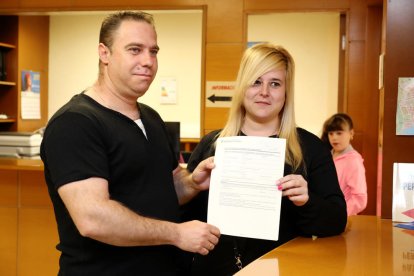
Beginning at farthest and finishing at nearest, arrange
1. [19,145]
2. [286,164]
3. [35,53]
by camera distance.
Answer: [35,53], [19,145], [286,164]

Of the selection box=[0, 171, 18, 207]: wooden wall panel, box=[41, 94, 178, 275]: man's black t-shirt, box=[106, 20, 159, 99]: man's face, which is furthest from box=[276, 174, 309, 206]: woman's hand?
box=[0, 171, 18, 207]: wooden wall panel

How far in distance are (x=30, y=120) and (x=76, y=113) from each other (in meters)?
5.92

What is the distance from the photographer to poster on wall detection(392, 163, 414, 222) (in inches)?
92.2

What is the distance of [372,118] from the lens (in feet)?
15.4

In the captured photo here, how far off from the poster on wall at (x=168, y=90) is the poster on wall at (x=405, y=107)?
522cm

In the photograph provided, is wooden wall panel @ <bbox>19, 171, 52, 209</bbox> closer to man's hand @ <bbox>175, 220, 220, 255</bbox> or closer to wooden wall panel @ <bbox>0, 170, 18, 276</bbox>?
wooden wall panel @ <bbox>0, 170, 18, 276</bbox>

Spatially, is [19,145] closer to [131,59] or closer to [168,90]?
[168,90]

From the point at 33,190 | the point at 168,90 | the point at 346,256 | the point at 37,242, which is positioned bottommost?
the point at 37,242

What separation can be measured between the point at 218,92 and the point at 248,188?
3.12 m

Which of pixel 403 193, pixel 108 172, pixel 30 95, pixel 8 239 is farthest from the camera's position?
pixel 30 95

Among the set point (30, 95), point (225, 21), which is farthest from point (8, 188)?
point (30, 95)

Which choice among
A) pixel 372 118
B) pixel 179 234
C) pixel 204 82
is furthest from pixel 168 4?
pixel 179 234

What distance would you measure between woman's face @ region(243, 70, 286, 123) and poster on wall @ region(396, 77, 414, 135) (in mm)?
802

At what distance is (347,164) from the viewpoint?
3.76 meters
